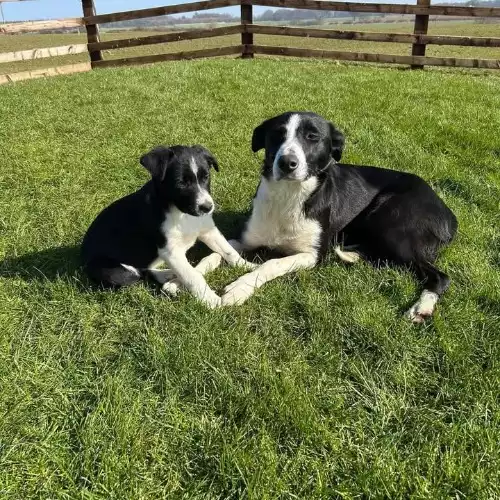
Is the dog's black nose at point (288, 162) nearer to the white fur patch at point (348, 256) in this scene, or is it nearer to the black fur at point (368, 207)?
the black fur at point (368, 207)

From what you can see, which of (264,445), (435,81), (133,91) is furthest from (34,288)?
(435,81)

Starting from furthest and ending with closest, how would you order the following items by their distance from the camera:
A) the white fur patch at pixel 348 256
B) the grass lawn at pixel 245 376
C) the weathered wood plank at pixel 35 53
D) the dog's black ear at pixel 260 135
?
the weathered wood plank at pixel 35 53
the dog's black ear at pixel 260 135
the white fur patch at pixel 348 256
the grass lawn at pixel 245 376

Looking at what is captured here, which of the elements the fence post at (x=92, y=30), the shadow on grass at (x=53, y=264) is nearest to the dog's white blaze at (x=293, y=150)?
the shadow on grass at (x=53, y=264)

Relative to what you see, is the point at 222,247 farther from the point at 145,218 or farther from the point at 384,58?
the point at 384,58

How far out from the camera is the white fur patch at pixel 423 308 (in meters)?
3.03

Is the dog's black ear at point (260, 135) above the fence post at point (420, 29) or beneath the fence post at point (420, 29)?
above

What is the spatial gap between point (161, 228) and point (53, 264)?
1.07 m

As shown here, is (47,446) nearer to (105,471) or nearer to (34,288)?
(105,471)

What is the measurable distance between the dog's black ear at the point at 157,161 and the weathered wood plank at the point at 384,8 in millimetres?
11487

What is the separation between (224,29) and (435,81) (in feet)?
21.0

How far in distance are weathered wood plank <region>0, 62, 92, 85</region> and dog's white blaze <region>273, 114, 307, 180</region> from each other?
10393mm

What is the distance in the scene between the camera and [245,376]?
2.60 meters

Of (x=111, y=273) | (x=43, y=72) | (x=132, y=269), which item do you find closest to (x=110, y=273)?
(x=111, y=273)

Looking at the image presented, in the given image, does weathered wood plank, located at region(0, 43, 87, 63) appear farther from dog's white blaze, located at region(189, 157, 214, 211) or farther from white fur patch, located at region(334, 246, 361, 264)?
white fur patch, located at region(334, 246, 361, 264)
